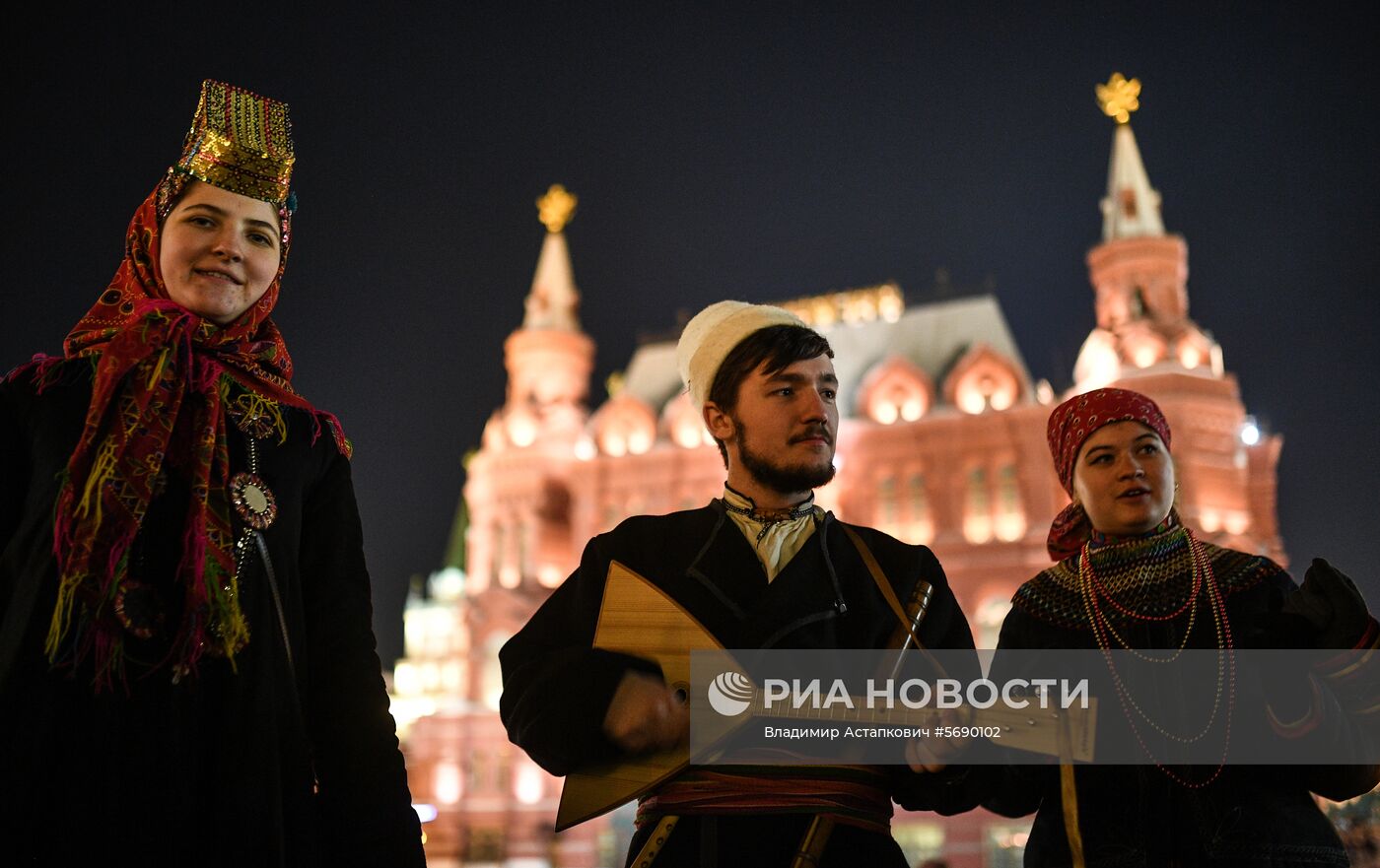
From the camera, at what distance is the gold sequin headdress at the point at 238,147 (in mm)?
2766

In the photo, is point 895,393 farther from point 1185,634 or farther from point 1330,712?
point 1330,712

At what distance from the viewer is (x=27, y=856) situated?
7.05ft

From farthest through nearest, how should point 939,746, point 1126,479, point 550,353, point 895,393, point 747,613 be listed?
point 550,353, point 895,393, point 1126,479, point 747,613, point 939,746

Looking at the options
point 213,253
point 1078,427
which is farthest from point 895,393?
point 213,253

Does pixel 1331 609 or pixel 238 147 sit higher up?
pixel 238 147

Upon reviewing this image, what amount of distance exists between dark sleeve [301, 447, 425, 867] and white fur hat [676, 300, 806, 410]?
1010 millimetres

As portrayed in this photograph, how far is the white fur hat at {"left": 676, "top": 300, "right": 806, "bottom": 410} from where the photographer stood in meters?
3.29

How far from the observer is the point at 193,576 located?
2.37 m

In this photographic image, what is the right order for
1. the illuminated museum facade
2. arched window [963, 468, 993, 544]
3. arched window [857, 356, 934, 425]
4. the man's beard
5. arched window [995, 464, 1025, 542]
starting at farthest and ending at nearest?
arched window [857, 356, 934, 425]
arched window [963, 468, 993, 544]
arched window [995, 464, 1025, 542]
the illuminated museum facade
the man's beard

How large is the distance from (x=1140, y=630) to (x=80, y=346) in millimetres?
2902

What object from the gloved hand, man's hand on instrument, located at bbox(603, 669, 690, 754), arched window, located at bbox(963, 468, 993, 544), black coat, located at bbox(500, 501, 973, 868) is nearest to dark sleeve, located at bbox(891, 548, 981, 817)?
black coat, located at bbox(500, 501, 973, 868)

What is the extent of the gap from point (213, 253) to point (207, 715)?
1.03 m

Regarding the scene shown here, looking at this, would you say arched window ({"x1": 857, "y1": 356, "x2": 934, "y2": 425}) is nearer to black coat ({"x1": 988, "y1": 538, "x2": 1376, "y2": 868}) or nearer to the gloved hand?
→ black coat ({"x1": 988, "y1": 538, "x2": 1376, "y2": 868})

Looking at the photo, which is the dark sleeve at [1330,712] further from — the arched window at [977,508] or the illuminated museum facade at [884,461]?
the arched window at [977,508]
